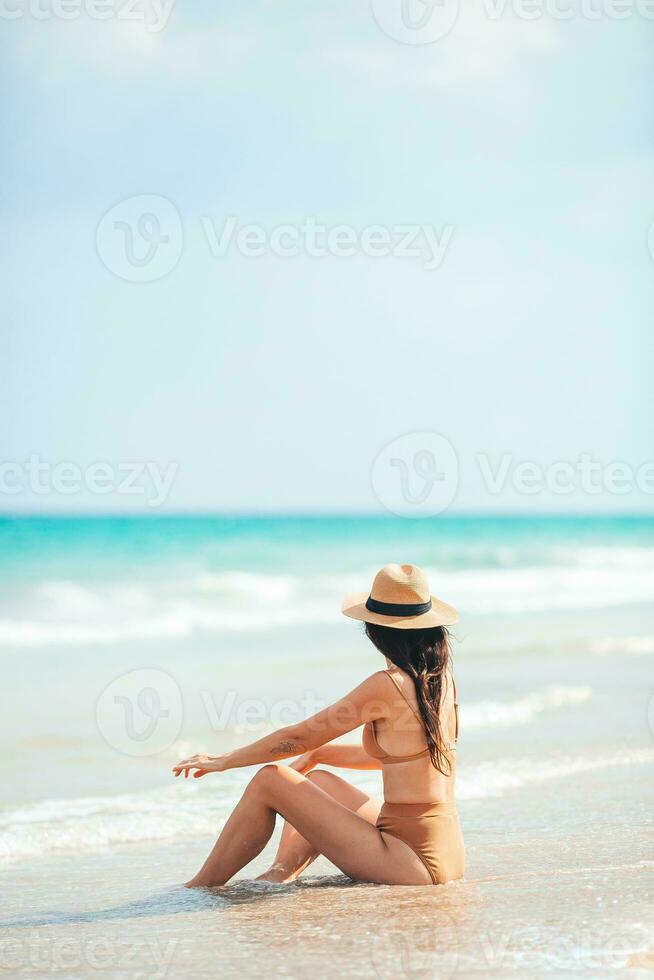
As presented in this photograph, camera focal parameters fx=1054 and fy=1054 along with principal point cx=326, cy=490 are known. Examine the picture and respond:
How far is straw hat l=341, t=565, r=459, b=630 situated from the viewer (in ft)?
13.2

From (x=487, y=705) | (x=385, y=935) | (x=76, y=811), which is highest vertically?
(x=487, y=705)

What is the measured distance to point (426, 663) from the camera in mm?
4043

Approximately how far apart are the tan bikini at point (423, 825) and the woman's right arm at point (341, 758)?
0.43 m

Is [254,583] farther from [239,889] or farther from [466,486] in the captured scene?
[239,889]

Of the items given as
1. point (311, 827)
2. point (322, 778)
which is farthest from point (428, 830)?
point (322, 778)

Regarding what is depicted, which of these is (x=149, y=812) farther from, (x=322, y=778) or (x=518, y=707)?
(x=518, y=707)

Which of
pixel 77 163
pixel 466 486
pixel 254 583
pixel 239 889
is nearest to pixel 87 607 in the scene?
pixel 254 583

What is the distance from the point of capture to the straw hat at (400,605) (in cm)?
403

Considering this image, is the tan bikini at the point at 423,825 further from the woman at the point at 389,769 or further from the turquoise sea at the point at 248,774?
the turquoise sea at the point at 248,774

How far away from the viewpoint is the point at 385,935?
337 centimetres

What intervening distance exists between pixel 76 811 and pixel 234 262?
65.8 ft

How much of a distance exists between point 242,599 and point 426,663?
14867mm

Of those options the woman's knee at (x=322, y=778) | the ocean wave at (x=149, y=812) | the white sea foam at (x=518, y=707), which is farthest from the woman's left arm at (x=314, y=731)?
the white sea foam at (x=518, y=707)

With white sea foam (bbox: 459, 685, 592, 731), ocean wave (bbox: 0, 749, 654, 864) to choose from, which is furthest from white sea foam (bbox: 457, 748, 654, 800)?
white sea foam (bbox: 459, 685, 592, 731)
